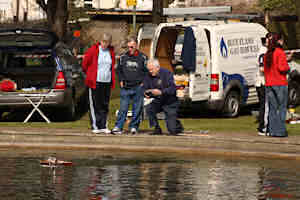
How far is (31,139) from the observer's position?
1566 cm

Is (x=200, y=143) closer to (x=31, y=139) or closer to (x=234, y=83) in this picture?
(x=31, y=139)

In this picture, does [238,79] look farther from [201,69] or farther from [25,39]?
[25,39]

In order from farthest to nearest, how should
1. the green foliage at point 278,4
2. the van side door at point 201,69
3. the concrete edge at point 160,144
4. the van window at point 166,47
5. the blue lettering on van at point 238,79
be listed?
the green foliage at point 278,4 < the van window at point 166,47 < the blue lettering on van at point 238,79 < the van side door at point 201,69 < the concrete edge at point 160,144

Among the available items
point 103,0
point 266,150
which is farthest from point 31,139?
point 103,0

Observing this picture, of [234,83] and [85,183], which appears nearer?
[85,183]

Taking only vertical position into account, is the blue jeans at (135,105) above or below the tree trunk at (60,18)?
below

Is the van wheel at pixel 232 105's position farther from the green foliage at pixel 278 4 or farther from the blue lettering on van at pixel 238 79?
the green foliage at pixel 278 4

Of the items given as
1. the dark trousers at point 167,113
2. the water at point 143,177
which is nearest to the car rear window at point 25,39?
the dark trousers at point 167,113

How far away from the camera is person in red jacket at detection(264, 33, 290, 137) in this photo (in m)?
15.6

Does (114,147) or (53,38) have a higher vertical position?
(53,38)

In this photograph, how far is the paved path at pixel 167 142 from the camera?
585 inches

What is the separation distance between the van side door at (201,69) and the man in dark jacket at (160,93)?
10.6 feet

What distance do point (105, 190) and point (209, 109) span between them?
30.3ft

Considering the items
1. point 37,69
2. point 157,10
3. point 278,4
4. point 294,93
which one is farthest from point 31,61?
point 278,4
